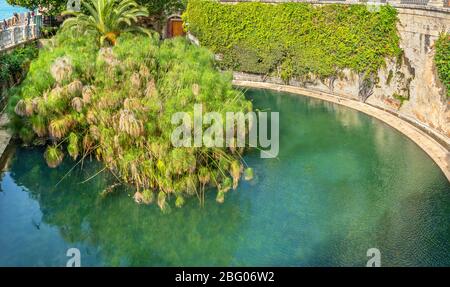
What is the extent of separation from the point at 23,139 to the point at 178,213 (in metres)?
8.76

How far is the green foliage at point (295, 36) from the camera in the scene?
28250mm

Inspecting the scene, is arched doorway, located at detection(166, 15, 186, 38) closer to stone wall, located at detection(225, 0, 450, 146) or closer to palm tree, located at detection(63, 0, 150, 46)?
palm tree, located at detection(63, 0, 150, 46)

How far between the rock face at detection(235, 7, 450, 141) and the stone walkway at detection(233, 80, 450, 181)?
1.36ft

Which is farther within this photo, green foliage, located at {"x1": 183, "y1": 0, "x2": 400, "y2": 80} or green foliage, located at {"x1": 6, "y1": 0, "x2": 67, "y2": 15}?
green foliage, located at {"x1": 6, "y1": 0, "x2": 67, "y2": 15}

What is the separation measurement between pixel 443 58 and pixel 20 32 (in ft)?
78.3

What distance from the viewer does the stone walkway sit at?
2170cm

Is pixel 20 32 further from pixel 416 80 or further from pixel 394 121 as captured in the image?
pixel 416 80

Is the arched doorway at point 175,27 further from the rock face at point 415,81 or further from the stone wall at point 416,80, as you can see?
the stone wall at point 416,80

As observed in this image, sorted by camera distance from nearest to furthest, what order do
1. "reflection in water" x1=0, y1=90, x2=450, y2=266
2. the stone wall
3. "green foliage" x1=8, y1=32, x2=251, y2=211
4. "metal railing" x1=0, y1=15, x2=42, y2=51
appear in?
"reflection in water" x1=0, y1=90, x2=450, y2=266, "green foliage" x1=8, y1=32, x2=251, y2=211, the stone wall, "metal railing" x1=0, y1=15, x2=42, y2=51

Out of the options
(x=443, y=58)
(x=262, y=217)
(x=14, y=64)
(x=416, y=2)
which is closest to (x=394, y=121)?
(x=443, y=58)

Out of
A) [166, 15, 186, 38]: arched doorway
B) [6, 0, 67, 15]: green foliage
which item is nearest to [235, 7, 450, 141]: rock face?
[166, 15, 186, 38]: arched doorway

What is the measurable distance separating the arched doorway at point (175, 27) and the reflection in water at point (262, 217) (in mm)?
20889
